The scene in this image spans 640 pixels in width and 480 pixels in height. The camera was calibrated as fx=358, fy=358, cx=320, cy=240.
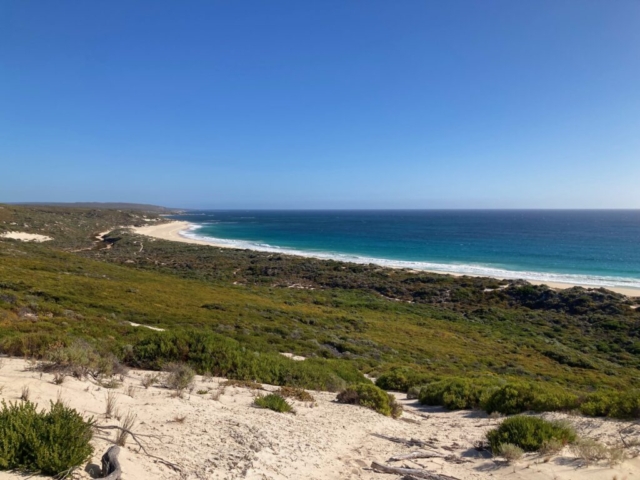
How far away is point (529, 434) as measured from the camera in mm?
5180

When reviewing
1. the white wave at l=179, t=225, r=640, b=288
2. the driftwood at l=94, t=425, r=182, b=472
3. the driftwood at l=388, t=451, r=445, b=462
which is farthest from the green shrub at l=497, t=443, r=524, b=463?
the white wave at l=179, t=225, r=640, b=288

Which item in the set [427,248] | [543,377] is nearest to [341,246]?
[427,248]

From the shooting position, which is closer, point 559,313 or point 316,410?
point 316,410

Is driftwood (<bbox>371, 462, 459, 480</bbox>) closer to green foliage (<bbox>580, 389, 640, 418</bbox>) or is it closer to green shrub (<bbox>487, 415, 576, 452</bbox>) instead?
green shrub (<bbox>487, 415, 576, 452</bbox>)

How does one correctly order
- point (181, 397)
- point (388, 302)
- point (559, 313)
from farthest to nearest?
point (388, 302)
point (559, 313)
point (181, 397)

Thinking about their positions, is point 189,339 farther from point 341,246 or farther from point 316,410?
point 341,246

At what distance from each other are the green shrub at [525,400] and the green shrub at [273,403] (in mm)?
4706

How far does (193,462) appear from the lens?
4.25 metres

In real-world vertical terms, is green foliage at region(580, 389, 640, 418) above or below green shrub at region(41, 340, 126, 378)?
below

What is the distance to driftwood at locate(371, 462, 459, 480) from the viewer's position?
→ 177 inches

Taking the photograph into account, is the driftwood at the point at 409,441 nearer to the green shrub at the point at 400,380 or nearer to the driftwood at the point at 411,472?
the driftwood at the point at 411,472

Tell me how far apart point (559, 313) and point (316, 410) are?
1351 inches

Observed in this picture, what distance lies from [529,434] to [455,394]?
13.9ft

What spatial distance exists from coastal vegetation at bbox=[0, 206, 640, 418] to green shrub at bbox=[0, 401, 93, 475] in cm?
289
